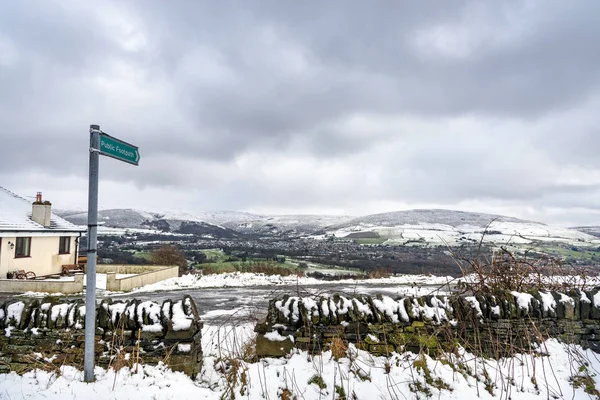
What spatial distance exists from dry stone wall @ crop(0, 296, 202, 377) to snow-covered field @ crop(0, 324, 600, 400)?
0.15 m

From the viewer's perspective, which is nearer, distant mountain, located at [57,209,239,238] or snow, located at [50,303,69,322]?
snow, located at [50,303,69,322]

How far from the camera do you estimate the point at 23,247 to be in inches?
816

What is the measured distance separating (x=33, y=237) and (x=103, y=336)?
69.2 ft

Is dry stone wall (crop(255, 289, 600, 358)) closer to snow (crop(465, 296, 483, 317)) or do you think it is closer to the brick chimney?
snow (crop(465, 296, 483, 317))

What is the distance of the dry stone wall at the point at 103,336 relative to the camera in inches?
179

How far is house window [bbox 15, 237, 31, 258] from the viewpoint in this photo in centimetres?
2025

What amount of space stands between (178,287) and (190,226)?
80486 millimetres

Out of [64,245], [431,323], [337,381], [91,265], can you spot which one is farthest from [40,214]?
[431,323]

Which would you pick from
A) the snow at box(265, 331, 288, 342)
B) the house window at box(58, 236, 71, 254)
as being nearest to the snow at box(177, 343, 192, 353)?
the snow at box(265, 331, 288, 342)

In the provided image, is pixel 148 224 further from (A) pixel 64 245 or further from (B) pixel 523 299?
(B) pixel 523 299

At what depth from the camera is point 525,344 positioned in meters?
4.83

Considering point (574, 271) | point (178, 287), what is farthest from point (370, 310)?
point (178, 287)

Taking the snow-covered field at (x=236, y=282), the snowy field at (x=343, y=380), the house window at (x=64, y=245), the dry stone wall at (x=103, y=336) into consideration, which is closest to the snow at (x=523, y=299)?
the snowy field at (x=343, y=380)

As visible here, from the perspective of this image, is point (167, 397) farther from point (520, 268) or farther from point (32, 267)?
point (32, 267)
